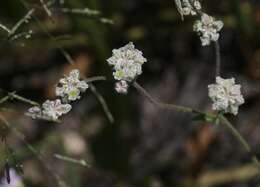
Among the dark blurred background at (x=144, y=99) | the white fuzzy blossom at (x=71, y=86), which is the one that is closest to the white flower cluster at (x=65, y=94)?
the white fuzzy blossom at (x=71, y=86)

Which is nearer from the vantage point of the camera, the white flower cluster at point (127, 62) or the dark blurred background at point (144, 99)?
the white flower cluster at point (127, 62)

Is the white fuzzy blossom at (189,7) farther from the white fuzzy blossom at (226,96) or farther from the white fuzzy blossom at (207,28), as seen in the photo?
the white fuzzy blossom at (226,96)

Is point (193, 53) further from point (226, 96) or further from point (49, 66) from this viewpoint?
point (226, 96)

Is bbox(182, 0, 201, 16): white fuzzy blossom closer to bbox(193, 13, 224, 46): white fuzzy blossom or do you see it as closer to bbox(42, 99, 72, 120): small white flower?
bbox(193, 13, 224, 46): white fuzzy blossom

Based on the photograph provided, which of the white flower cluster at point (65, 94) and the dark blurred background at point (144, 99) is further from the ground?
the dark blurred background at point (144, 99)

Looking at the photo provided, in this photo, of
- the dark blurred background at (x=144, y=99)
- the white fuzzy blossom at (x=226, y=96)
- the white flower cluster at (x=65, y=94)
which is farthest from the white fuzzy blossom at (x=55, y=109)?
the dark blurred background at (x=144, y=99)

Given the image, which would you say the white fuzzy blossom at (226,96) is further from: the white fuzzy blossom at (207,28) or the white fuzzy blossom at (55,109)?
the white fuzzy blossom at (55,109)

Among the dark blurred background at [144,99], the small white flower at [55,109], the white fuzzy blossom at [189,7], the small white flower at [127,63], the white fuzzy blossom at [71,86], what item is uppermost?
the dark blurred background at [144,99]
